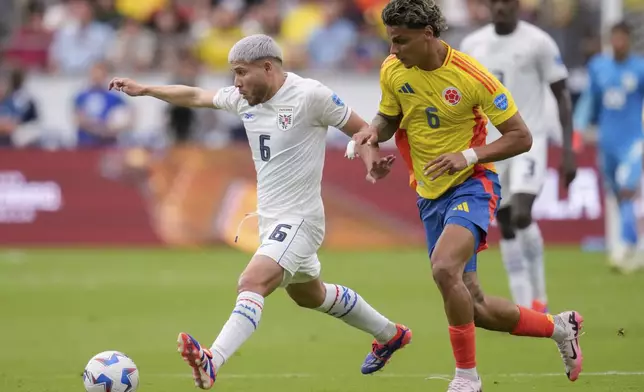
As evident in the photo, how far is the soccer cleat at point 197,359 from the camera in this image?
716 cm

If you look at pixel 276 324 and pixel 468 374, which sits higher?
pixel 468 374

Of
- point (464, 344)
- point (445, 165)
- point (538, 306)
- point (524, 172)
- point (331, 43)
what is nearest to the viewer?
point (445, 165)

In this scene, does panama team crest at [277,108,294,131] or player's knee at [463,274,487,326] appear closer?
player's knee at [463,274,487,326]

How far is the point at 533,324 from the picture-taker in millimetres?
8258

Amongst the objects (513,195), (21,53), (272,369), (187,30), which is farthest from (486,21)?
(272,369)

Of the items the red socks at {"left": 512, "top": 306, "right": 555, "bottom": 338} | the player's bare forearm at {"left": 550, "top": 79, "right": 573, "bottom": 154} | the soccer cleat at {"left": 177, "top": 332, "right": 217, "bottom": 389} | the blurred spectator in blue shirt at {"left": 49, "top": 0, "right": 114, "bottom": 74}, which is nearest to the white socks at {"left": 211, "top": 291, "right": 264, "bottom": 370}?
the soccer cleat at {"left": 177, "top": 332, "right": 217, "bottom": 389}

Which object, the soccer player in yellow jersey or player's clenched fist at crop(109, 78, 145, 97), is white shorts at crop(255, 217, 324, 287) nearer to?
the soccer player in yellow jersey

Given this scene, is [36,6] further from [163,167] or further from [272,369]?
[272,369]

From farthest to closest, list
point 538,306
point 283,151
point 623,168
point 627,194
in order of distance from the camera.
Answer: point 623,168
point 627,194
point 538,306
point 283,151

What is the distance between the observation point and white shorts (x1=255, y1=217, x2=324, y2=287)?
8.23m

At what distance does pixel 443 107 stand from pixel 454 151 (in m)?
0.30

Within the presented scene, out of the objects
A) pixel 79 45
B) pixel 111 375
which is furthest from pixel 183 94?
pixel 79 45

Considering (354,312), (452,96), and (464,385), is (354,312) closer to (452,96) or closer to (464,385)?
(464,385)

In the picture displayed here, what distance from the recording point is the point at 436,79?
801 centimetres
